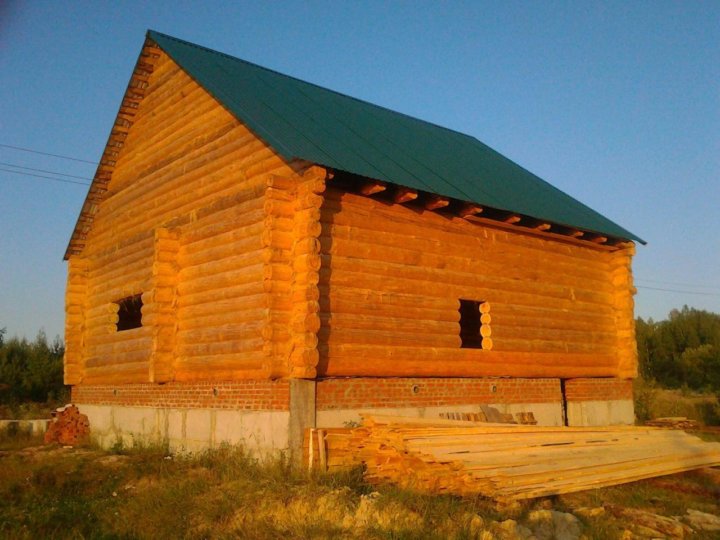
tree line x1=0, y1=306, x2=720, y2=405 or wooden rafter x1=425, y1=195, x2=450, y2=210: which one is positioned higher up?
wooden rafter x1=425, y1=195, x2=450, y2=210

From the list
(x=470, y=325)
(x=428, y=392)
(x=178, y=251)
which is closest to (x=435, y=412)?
(x=428, y=392)

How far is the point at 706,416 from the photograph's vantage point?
26.5 metres

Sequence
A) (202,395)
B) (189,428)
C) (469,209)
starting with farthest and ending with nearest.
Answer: (469,209) < (189,428) < (202,395)

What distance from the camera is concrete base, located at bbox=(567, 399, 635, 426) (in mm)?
16641

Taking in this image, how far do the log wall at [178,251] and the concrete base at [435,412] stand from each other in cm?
138

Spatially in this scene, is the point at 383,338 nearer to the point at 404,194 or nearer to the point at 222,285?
the point at 404,194

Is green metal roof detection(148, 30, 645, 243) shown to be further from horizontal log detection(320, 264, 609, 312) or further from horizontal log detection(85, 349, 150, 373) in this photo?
horizontal log detection(85, 349, 150, 373)

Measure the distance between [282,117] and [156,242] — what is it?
11.8 feet

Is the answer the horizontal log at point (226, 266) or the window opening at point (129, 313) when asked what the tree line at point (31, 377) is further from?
the horizontal log at point (226, 266)

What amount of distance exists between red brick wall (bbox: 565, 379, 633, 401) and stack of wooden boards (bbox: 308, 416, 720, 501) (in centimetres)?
408

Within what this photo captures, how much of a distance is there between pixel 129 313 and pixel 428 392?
1048 centimetres

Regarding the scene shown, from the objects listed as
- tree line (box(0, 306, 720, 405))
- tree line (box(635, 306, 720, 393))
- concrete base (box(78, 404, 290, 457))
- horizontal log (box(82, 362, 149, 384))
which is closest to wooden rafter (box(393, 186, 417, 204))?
concrete base (box(78, 404, 290, 457))

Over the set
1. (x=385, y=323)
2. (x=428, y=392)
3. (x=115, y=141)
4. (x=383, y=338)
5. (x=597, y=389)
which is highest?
(x=115, y=141)

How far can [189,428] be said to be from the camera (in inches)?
517
